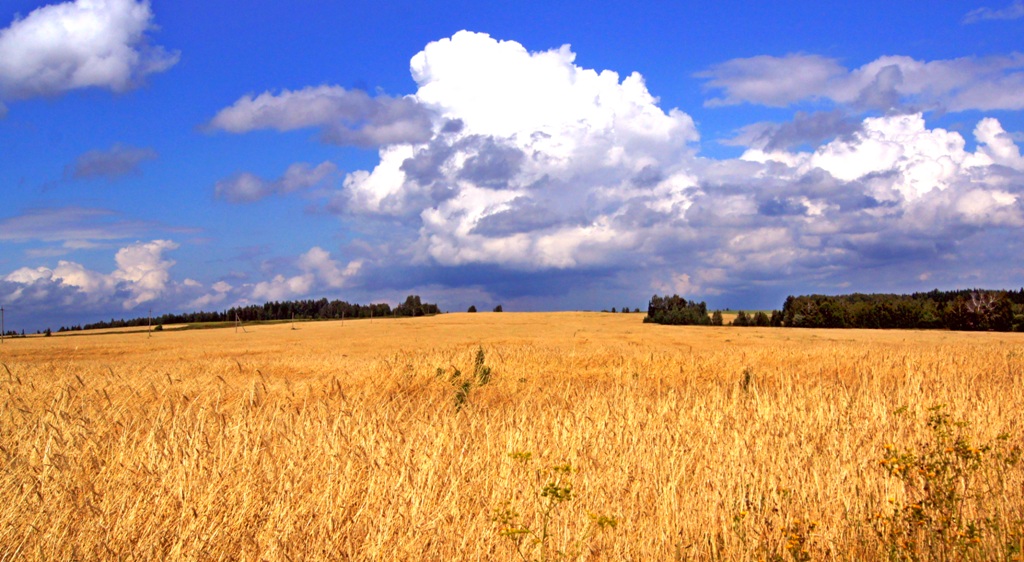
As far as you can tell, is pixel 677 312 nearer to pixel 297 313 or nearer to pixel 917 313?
pixel 917 313

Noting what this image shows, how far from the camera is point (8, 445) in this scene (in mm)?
7914

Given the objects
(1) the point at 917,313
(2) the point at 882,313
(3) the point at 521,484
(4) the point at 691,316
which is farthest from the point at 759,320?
(3) the point at 521,484

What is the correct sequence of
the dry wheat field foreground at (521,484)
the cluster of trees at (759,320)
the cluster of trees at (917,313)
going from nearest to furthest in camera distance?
the dry wheat field foreground at (521,484) → the cluster of trees at (917,313) → the cluster of trees at (759,320)

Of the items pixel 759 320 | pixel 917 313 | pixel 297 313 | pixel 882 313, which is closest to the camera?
pixel 917 313

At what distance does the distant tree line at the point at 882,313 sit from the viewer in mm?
64019

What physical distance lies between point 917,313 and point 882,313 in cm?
351

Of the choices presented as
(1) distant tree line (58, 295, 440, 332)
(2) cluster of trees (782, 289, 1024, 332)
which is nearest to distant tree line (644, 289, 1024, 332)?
(2) cluster of trees (782, 289, 1024, 332)

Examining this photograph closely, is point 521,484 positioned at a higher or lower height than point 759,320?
higher

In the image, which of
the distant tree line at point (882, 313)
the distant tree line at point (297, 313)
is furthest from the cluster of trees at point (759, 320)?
the distant tree line at point (297, 313)

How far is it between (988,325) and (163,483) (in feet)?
248

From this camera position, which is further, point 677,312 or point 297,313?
point 297,313

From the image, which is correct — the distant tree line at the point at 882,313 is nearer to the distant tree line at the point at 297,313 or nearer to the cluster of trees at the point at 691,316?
the cluster of trees at the point at 691,316

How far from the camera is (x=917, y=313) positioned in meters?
70.9

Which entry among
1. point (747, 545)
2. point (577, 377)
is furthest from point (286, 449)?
point (577, 377)
